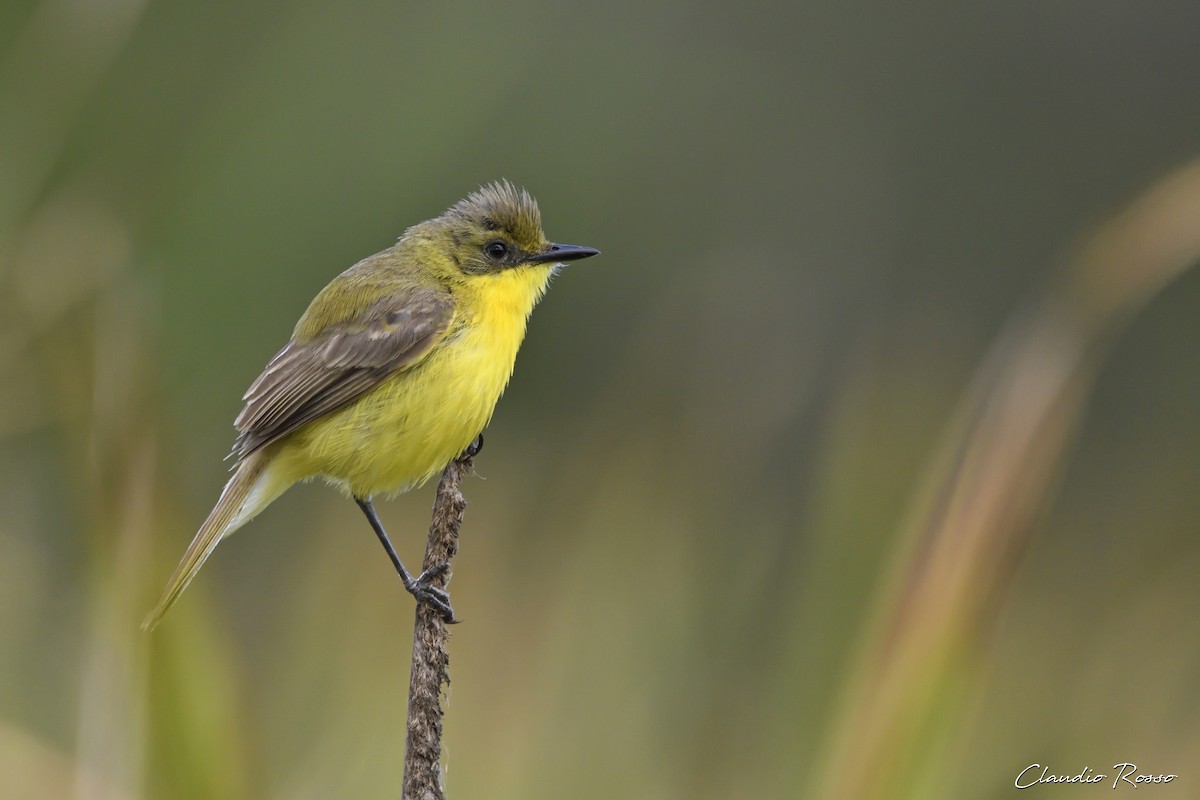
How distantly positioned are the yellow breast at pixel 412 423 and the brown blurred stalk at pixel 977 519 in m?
1.44

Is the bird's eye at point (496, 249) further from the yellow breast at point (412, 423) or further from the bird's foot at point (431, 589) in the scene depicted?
the bird's foot at point (431, 589)

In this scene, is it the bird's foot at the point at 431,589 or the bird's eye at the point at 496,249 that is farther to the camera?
the bird's eye at the point at 496,249

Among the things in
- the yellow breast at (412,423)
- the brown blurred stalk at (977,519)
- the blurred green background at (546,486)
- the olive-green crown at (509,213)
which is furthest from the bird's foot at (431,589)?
the olive-green crown at (509,213)

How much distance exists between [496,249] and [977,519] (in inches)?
86.9

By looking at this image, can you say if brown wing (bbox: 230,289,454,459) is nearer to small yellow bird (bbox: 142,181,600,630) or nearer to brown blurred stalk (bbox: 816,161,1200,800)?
small yellow bird (bbox: 142,181,600,630)

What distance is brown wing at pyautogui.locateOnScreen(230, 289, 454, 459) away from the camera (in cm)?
340

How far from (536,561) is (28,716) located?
4.16 ft

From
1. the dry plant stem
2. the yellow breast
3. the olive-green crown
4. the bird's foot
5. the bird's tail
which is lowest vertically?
the dry plant stem

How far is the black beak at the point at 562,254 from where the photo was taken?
3738 mm

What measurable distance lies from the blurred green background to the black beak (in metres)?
0.28

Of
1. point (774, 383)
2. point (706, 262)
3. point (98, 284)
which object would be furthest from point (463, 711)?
point (706, 262)
